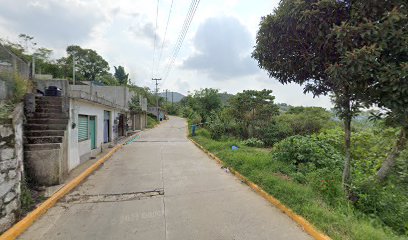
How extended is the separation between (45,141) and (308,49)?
23.4ft

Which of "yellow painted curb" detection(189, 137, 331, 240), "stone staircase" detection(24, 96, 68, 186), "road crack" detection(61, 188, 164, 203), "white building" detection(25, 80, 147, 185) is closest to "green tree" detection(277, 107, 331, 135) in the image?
"yellow painted curb" detection(189, 137, 331, 240)

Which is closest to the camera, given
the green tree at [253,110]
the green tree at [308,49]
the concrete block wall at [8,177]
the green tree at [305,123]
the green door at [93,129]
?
the concrete block wall at [8,177]

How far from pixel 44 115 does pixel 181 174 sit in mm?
4757

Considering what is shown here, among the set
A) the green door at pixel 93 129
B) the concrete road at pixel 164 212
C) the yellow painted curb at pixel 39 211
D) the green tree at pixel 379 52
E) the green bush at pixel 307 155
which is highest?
the green tree at pixel 379 52

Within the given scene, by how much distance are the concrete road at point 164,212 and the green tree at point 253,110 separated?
1091 cm

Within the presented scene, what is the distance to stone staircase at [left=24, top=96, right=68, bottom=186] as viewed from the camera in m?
5.80

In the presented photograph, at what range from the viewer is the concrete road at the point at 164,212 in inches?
152

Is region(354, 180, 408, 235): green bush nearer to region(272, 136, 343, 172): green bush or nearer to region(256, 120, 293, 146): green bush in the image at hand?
region(272, 136, 343, 172): green bush

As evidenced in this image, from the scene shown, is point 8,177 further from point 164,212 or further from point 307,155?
point 307,155

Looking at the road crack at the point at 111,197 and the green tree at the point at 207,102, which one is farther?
the green tree at the point at 207,102

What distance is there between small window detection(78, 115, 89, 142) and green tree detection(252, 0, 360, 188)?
737 centimetres

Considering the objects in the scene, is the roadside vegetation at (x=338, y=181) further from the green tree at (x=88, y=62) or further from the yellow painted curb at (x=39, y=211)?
the green tree at (x=88, y=62)

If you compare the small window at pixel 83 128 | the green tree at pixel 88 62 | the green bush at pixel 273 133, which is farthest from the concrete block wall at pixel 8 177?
the green tree at pixel 88 62

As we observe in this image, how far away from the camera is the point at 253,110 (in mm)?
18234
